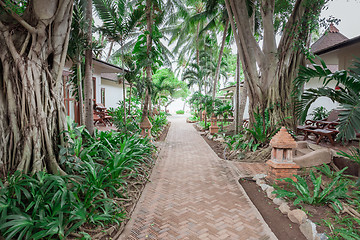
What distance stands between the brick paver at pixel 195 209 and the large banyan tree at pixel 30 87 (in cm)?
146

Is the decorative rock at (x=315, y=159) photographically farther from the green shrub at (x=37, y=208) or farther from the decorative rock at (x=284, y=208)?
the green shrub at (x=37, y=208)

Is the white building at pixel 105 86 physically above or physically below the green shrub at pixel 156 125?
above

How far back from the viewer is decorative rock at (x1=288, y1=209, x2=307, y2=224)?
278 centimetres

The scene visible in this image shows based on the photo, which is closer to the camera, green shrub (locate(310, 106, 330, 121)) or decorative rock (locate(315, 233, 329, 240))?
decorative rock (locate(315, 233, 329, 240))

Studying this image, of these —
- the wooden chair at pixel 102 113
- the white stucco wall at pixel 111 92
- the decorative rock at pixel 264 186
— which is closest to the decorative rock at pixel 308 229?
the decorative rock at pixel 264 186

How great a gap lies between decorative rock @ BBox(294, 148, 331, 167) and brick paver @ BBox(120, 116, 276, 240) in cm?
142

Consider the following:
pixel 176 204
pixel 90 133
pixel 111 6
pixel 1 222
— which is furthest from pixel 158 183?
pixel 111 6

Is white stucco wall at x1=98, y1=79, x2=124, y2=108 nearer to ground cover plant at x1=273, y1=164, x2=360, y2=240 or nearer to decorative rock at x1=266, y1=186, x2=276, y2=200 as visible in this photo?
decorative rock at x1=266, y1=186, x2=276, y2=200

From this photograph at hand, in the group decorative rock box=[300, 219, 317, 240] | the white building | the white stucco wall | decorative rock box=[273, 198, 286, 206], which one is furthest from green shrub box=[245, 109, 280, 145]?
the white stucco wall

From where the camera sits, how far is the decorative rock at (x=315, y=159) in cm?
462

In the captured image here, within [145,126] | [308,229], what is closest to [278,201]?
[308,229]

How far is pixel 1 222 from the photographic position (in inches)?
86.4

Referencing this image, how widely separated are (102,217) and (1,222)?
0.95 m

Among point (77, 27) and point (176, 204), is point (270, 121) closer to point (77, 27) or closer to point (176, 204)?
point (176, 204)
